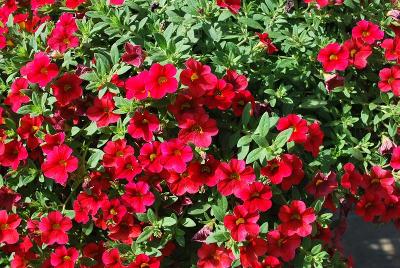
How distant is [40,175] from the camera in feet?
7.18

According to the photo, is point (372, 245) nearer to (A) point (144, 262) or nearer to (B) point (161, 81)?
(A) point (144, 262)

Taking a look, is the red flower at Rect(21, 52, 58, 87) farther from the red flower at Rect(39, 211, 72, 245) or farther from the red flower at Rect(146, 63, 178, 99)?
the red flower at Rect(39, 211, 72, 245)

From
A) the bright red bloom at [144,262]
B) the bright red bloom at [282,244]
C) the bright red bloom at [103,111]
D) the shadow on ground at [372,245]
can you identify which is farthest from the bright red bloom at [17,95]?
the shadow on ground at [372,245]

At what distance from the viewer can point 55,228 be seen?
6.85 ft

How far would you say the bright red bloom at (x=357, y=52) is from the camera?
2244mm

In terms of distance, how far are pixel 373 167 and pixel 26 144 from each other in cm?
121

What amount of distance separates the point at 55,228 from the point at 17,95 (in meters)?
0.48

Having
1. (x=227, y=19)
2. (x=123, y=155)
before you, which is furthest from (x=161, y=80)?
(x=227, y=19)

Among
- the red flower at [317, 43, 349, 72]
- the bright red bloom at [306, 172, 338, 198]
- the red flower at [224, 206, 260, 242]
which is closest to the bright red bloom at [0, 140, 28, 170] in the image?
the red flower at [224, 206, 260, 242]

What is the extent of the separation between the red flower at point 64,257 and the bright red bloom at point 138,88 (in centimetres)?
56

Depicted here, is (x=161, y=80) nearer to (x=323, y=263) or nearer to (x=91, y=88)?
(x=91, y=88)

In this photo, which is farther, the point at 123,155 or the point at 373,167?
the point at 373,167

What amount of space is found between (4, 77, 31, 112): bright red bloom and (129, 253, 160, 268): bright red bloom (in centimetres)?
66

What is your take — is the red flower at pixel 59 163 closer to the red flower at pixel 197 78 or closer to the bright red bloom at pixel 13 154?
the bright red bloom at pixel 13 154
